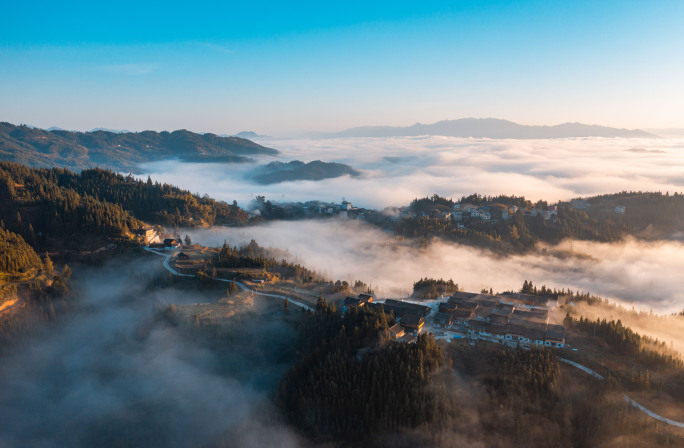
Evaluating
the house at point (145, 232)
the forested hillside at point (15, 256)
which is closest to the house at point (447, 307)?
the house at point (145, 232)

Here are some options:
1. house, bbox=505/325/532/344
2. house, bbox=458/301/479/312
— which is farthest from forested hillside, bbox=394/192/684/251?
A: house, bbox=505/325/532/344

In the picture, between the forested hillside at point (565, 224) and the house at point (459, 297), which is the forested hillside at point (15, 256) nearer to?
the house at point (459, 297)

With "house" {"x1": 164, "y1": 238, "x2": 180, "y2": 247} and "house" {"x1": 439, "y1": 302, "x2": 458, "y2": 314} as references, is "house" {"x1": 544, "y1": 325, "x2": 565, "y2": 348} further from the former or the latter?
"house" {"x1": 164, "y1": 238, "x2": 180, "y2": 247}

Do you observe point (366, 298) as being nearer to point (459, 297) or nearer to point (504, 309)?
point (459, 297)

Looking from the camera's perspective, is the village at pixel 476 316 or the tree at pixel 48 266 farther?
the tree at pixel 48 266

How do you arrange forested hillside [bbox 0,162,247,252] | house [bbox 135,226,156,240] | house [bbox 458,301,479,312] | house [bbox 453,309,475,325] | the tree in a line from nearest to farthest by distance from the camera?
house [bbox 453,309,475,325] < house [bbox 458,301,479,312] < the tree < forested hillside [bbox 0,162,247,252] < house [bbox 135,226,156,240]

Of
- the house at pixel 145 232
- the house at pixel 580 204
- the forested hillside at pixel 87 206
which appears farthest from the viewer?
the house at pixel 580 204

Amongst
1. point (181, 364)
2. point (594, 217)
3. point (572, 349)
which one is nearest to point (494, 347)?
point (572, 349)

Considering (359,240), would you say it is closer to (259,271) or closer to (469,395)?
(259,271)
